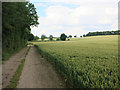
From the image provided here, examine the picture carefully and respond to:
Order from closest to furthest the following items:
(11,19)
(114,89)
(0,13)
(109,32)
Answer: (114,89) → (0,13) → (11,19) → (109,32)

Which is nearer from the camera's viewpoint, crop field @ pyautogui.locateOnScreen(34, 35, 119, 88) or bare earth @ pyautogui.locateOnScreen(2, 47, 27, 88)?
crop field @ pyautogui.locateOnScreen(34, 35, 119, 88)

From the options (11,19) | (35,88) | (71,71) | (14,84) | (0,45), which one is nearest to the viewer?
(71,71)

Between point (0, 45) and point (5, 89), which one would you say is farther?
point (0, 45)

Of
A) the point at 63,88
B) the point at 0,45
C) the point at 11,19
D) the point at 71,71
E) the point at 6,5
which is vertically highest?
the point at 6,5

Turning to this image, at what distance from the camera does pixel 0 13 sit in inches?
513

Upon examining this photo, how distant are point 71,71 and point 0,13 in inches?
502

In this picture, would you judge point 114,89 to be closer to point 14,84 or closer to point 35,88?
point 35,88

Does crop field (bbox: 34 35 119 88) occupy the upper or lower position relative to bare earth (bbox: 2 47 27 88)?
upper

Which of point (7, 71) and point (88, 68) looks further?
point (7, 71)

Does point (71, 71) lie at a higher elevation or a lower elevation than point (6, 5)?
lower

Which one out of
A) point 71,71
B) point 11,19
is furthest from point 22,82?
point 11,19

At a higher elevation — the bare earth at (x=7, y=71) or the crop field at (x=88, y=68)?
the crop field at (x=88, y=68)

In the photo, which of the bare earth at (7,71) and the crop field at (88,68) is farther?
the bare earth at (7,71)

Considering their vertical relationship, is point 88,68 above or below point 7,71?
above
